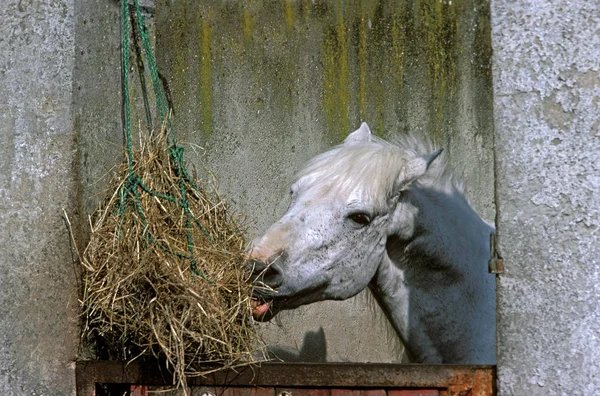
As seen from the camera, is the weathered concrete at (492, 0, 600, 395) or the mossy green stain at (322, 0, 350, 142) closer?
the weathered concrete at (492, 0, 600, 395)

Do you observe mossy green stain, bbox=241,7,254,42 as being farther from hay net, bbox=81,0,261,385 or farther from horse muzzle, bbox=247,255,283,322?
horse muzzle, bbox=247,255,283,322

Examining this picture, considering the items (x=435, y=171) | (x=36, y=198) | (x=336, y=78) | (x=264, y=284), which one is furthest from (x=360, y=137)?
(x=36, y=198)

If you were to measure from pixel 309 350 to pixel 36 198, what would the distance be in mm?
1947

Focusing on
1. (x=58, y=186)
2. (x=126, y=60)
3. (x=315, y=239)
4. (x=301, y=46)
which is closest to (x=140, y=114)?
(x=126, y=60)

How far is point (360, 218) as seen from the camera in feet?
10.2

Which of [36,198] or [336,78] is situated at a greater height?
[336,78]

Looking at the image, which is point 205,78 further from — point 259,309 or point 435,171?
point 259,309

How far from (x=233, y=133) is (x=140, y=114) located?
1.14 m

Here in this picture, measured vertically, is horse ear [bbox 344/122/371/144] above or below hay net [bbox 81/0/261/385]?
above

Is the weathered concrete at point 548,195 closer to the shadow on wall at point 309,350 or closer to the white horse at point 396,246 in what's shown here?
the white horse at point 396,246

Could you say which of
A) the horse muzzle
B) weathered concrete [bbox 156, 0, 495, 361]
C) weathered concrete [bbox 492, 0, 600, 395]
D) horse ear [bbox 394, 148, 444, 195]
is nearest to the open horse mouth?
the horse muzzle

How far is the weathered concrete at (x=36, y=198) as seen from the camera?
266cm

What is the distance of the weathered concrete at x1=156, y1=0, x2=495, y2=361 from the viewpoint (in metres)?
4.23

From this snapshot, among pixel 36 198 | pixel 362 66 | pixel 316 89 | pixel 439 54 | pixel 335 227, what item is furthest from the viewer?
pixel 439 54
